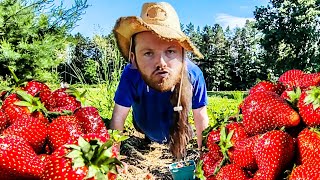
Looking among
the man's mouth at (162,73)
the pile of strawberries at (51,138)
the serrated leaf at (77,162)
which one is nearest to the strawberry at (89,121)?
the pile of strawberries at (51,138)

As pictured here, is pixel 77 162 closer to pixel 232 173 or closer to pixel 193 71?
pixel 232 173

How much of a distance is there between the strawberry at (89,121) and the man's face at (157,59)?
1.92m

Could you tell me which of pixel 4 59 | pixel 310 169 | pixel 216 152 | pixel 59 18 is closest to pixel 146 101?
pixel 216 152

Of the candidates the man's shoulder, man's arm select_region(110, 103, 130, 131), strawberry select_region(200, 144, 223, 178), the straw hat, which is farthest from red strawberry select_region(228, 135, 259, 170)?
the man's shoulder

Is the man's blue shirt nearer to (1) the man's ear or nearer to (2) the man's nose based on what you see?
(1) the man's ear

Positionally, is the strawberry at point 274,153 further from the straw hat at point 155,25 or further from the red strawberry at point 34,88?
the straw hat at point 155,25

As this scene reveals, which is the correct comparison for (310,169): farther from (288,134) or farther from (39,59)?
(39,59)

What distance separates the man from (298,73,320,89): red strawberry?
5.71 feet

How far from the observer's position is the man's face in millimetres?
3328

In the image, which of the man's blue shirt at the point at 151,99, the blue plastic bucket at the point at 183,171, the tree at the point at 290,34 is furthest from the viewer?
the tree at the point at 290,34

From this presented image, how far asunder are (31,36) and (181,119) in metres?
4.66

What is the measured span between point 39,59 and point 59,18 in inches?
35.2

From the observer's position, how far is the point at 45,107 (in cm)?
142

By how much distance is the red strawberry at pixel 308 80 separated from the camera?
1.48 metres
